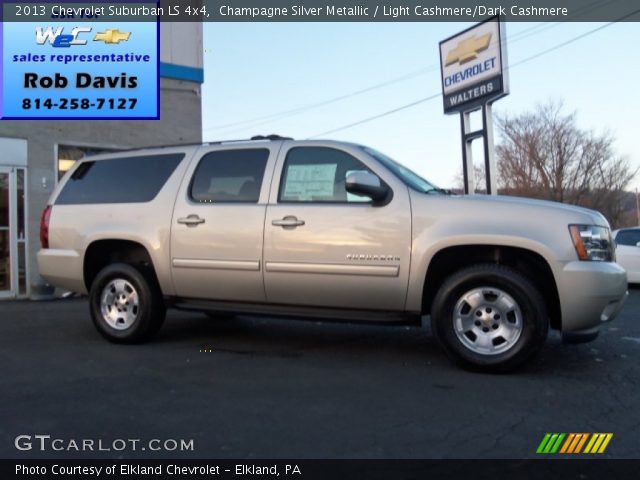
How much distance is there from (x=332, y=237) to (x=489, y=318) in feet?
4.66

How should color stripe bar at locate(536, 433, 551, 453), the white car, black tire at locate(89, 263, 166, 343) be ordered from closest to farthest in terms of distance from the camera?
color stripe bar at locate(536, 433, 551, 453), black tire at locate(89, 263, 166, 343), the white car

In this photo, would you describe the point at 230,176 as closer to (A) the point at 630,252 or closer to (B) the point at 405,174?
(B) the point at 405,174

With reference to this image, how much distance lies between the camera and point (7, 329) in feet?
22.3

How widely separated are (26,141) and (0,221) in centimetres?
147

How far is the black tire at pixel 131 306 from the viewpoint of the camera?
5.61 m

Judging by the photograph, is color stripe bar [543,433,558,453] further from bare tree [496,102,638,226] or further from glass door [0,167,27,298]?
bare tree [496,102,638,226]

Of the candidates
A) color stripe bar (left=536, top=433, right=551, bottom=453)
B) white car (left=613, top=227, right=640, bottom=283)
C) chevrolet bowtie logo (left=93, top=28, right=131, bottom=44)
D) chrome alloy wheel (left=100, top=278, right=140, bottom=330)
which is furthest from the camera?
white car (left=613, top=227, right=640, bottom=283)

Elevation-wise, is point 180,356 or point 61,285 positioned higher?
point 61,285

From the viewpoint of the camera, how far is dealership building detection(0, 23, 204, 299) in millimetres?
10008

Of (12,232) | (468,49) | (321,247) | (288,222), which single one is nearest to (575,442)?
(321,247)

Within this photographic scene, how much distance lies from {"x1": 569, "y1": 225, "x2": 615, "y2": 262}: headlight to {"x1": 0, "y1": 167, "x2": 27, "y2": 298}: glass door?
9.16 meters
